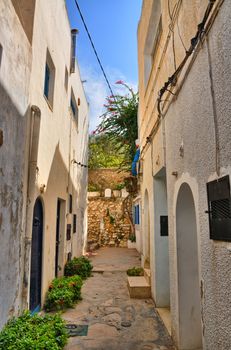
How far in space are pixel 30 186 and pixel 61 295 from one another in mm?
2630

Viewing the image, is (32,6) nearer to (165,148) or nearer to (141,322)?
(165,148)

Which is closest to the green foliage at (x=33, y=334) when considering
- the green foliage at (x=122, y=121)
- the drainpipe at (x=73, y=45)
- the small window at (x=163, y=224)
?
the small window at (x=163, y=224)

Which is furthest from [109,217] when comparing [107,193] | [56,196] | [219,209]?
[219,209]

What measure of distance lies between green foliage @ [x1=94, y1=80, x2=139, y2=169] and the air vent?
436 inches

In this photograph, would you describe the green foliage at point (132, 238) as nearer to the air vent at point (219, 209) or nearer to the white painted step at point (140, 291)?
the white painted step at point (140, 291)

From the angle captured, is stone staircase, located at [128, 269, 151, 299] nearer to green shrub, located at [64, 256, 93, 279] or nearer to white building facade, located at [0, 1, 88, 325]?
white building facade, located at [0, 1, 88, 325]

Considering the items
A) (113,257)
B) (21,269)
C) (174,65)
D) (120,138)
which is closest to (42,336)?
(21,269)

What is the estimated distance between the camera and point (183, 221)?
12.7 ft

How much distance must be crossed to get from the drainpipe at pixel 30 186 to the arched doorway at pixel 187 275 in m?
2.44

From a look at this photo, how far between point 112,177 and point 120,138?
5300mm

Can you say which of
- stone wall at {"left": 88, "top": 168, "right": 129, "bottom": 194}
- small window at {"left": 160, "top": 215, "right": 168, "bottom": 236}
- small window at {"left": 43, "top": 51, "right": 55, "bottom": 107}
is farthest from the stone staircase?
stone wall at {"left": 88, "top": 168, "right": 129, "bottom": 194}

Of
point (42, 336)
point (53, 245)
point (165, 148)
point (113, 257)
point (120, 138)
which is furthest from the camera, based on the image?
point (120, 138)

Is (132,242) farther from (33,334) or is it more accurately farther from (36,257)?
(33,334)

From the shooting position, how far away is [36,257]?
5.22m
